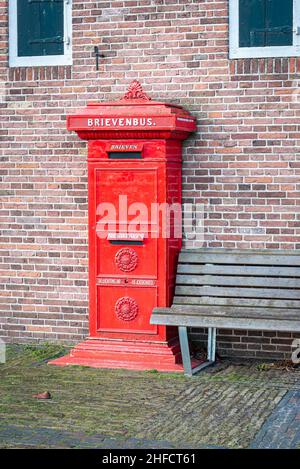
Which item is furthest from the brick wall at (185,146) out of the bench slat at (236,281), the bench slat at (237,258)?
the bench slat at (236,281)

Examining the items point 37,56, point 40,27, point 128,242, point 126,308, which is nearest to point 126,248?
point 128,242

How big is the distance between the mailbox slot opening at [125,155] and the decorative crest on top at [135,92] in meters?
0.52

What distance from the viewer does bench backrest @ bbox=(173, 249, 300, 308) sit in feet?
26.0

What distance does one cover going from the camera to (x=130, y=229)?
8.23 meters

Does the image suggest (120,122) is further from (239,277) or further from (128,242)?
(239,277)

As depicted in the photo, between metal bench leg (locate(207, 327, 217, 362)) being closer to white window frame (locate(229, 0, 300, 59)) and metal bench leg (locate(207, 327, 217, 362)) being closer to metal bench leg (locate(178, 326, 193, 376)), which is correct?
metal bench leg (locate(178, 326, 193, 376))

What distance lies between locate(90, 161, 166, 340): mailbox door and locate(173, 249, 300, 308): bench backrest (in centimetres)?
27

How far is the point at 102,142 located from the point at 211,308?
171cm

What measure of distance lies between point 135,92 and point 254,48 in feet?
3.64

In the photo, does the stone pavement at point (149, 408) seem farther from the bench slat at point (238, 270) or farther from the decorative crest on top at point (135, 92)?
the decorative crest on top at point (135, 92)

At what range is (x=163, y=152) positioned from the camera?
26.6 feet

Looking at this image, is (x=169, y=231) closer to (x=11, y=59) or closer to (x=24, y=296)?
(x=24, y=296)

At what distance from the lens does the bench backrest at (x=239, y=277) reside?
792cm
